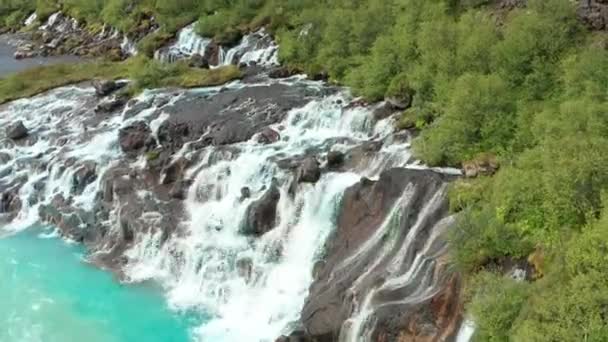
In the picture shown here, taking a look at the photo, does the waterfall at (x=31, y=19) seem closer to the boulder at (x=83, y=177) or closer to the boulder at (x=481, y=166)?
the boulder at (x=83, y=177)

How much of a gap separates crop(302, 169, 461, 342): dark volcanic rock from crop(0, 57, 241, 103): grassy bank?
691 inches

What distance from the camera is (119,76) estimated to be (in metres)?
42.0

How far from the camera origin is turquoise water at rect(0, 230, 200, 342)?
22.7 meters

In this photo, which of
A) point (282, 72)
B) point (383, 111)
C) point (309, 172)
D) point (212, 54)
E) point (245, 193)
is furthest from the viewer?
point (212, 54)

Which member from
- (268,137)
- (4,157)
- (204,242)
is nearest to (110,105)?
(4,157)

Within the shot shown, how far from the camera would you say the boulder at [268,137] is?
28.8 m

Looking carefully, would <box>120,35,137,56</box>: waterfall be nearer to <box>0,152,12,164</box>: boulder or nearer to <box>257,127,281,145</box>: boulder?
<box>0,152,12,164</box>: boulder

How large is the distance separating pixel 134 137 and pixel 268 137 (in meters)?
6.81

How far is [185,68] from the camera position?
4022cm

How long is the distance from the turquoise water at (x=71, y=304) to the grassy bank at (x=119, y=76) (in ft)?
42.4

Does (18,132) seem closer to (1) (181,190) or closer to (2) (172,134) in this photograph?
(2) (172,134)

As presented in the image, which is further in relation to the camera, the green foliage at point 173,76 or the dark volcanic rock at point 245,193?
the green foliage at point 173,76

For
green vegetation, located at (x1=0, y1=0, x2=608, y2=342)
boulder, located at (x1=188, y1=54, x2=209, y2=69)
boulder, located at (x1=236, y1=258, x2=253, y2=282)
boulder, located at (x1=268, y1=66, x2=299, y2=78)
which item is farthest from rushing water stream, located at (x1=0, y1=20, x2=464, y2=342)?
boulder, located at (x1=188, y1=54, x2=209, y2=69)

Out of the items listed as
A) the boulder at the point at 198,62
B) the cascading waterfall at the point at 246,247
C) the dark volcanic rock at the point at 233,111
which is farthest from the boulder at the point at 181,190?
the boulder at the point at 198,62
